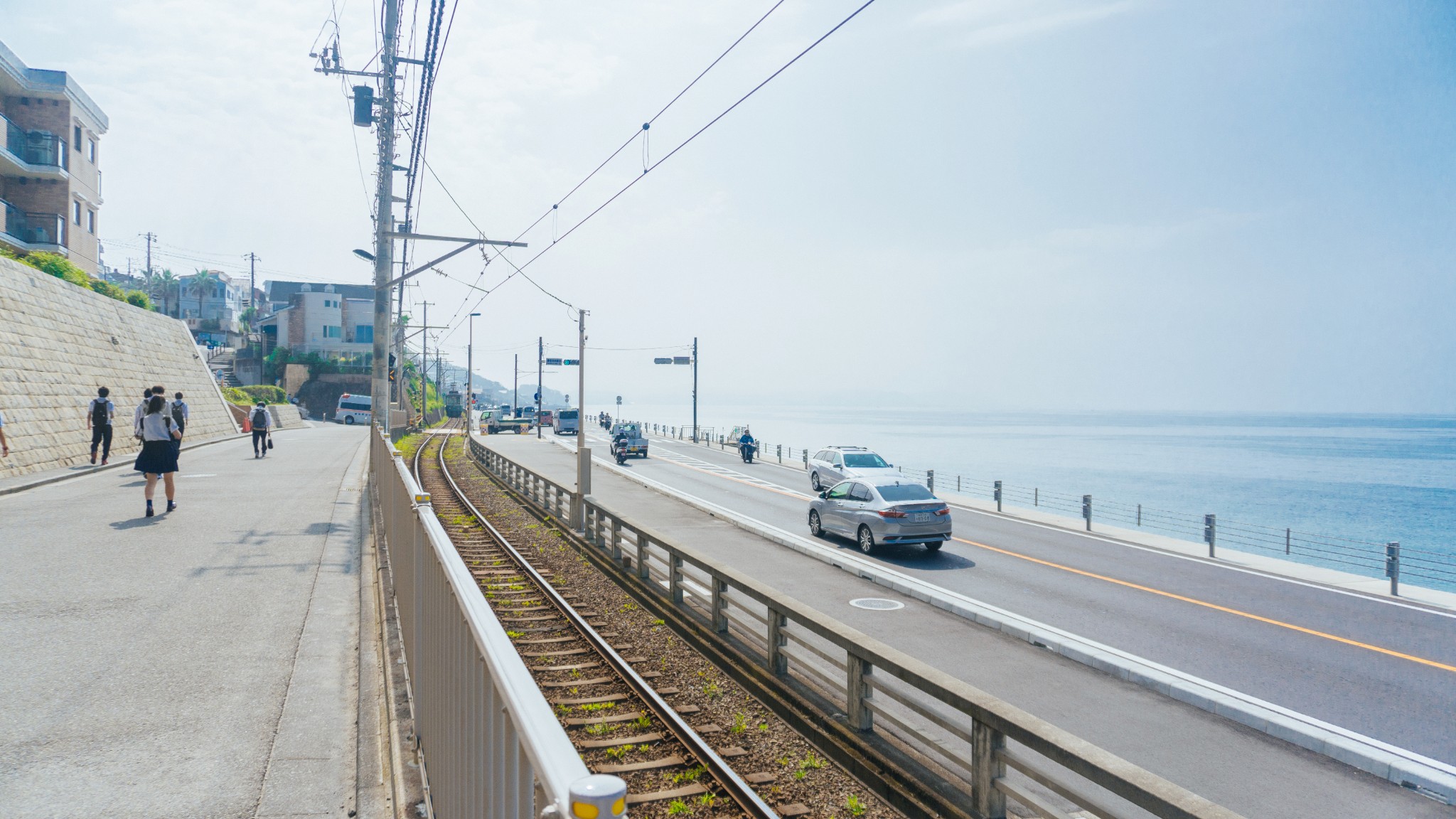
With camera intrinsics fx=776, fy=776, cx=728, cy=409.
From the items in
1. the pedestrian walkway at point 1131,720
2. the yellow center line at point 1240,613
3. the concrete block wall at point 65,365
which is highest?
the concrete block wall at point 65,365

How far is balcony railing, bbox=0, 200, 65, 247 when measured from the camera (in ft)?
119

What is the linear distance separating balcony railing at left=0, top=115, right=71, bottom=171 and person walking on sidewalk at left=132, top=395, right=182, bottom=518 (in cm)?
3492

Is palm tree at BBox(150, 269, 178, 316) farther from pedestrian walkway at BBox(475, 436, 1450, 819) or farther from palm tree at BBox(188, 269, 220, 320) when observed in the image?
pedestrian walkway at BBox(475, 436, 1450, 819)

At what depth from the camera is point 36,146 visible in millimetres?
37781

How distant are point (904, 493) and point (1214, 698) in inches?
370

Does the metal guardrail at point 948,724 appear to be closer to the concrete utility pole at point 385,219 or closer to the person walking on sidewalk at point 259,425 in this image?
the concrete utility pole at point 385,219

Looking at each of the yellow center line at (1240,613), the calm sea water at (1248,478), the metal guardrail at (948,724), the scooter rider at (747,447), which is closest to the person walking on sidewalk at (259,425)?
the metal guardrail at (948,724)

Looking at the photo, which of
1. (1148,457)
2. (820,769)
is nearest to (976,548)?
(820,769)

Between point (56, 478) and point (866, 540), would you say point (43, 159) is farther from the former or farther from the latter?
point (866, 540)

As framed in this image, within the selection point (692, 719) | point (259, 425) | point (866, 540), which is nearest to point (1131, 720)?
point (692, 719)

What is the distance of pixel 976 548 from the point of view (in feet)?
59.2

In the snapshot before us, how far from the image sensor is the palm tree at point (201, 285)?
112 m

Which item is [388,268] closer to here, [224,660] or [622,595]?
[622,595]

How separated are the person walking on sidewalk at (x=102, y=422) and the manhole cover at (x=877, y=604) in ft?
59.9
